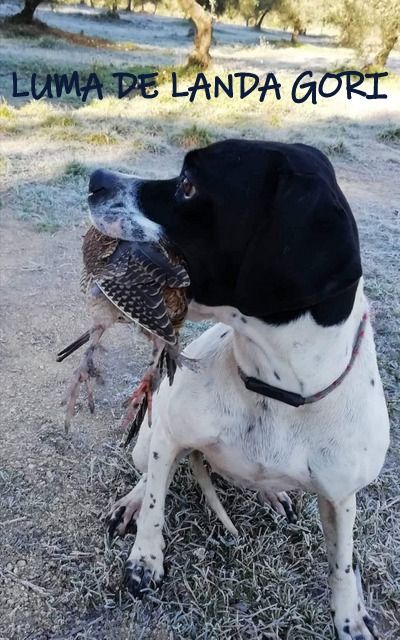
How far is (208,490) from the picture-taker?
2326 millimetres

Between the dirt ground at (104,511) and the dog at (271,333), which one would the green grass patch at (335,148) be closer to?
the dirt ground at (104,511)

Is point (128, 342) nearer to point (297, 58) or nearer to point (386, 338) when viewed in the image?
point (386, 338)

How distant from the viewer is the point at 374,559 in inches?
94.9

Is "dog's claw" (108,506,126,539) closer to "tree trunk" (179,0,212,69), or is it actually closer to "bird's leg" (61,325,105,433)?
"bird's leg" (61,325,105,433)

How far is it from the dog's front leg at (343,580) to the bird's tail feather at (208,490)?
1.20 feet

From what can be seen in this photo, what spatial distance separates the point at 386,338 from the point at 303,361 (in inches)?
91.0

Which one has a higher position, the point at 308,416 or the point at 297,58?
the point at 308,416

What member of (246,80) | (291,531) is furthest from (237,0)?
(291,531)

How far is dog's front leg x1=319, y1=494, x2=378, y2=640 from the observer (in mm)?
2070

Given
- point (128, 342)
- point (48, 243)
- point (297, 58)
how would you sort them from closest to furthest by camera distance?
point (128, 342), point (48, 243), point (297, 58)

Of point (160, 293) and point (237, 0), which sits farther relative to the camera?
point (237, 0)

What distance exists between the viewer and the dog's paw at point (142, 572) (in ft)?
7.26

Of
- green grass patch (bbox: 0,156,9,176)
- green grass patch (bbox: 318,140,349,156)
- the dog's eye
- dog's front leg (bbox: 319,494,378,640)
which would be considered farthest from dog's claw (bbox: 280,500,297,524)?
green grass patch (bbox: 318,140,349,156)

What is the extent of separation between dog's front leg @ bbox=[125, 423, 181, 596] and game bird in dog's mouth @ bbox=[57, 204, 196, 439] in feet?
1.27
